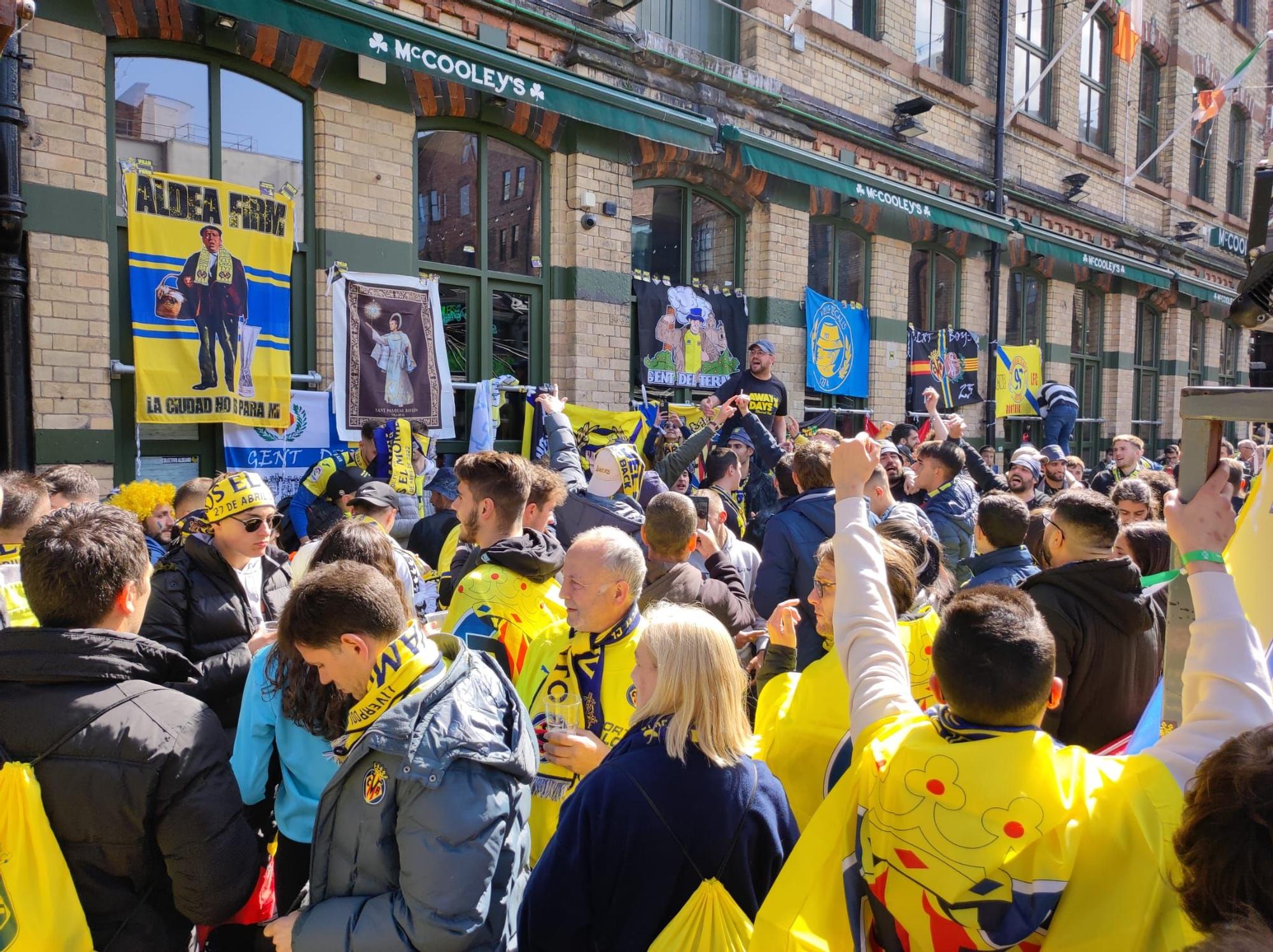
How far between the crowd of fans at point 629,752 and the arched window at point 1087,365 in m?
15.4

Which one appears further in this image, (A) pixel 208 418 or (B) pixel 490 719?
Result: (A) pixel 208 418

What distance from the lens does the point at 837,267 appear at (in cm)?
1203

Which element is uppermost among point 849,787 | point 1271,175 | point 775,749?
point 1271,175

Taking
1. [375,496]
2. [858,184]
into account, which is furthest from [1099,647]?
[858,184]

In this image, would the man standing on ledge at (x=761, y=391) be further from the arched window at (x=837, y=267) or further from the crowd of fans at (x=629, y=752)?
the crowd of fans at (x=629, y=752)

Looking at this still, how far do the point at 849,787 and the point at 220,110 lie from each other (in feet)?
23.6

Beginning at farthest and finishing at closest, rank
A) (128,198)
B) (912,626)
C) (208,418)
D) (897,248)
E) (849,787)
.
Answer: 1. (897,248)
2. (208,418)
3. (128,198)
4. (912,626)
5. (849,787)

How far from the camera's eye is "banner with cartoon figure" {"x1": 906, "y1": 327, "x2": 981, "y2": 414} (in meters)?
13.1

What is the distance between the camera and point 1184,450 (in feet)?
5.59

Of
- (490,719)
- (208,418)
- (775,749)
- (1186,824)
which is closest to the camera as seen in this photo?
(1186,824)

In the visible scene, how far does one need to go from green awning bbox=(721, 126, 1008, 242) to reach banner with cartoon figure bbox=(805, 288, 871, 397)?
1.41 m

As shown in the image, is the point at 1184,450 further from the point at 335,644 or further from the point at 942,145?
the point at 942,145

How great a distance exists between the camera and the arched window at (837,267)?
1178cm

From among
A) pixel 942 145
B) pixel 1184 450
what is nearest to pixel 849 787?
pixel 1184 450
